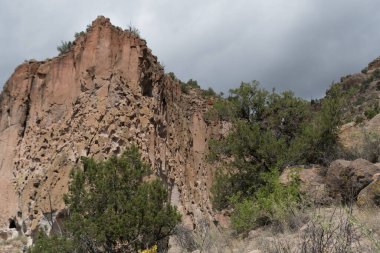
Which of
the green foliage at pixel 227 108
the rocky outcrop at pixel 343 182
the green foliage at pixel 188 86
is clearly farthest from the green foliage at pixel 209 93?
the rocky outcrop at pixel 343 182

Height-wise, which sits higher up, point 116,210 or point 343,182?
point 343,182

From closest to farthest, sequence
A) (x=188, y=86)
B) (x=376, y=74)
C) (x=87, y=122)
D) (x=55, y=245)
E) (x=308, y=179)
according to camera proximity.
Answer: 1. (x=55, y=245)
2. (x=308, y=179)
3. (x=87, y=122)
4. (x=188, y=86)
5. (x=376, y=74)

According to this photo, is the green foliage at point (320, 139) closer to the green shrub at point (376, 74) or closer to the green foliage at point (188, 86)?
the green foliage at point (188, 86)

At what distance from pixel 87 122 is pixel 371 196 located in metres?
11.7

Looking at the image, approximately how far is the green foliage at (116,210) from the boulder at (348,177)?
429 centimetres

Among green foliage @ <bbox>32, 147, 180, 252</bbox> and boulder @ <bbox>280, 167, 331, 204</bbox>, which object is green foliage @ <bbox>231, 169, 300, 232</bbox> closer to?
boulder @ <bbox>280, 167, 331, 204</bbox>

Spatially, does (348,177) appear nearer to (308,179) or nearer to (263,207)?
(308,179)

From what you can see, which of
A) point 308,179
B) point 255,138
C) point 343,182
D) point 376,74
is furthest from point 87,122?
point 376,74

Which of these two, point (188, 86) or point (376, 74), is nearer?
point (188, 86)

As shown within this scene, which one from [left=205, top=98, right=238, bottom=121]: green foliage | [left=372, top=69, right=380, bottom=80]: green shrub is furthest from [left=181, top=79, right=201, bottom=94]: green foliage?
[left=372, top=69, right=380, bottom=80]: green shrub

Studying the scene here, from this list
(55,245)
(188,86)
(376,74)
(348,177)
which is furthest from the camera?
(376,74)

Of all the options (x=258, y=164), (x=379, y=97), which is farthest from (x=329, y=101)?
(x=379, y=97)

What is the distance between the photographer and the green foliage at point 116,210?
902cm

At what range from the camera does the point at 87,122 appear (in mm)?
17656
